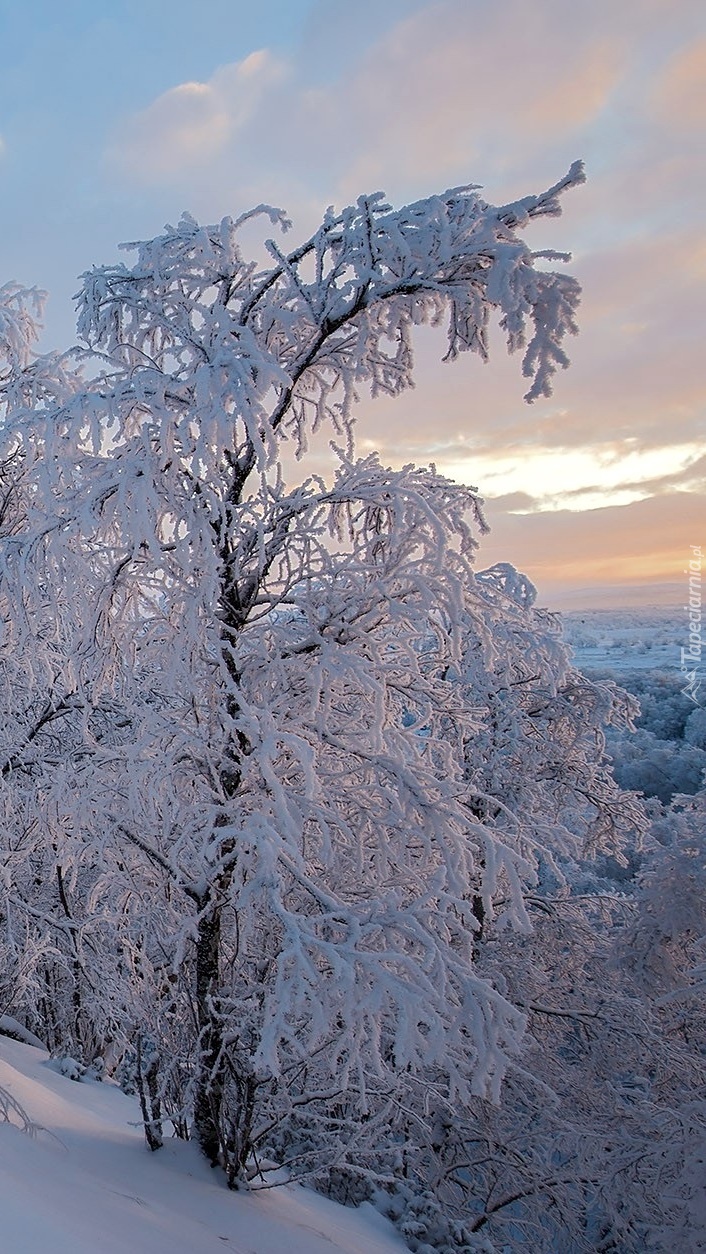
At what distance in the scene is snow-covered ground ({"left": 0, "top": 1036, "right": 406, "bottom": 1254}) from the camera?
8.89 feet

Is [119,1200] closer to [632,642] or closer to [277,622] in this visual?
[277,622]

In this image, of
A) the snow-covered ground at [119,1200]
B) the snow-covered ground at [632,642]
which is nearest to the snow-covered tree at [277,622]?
the snow-covered ground at [119,1200]

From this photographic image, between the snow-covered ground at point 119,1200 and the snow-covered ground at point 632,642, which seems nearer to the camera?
the snow-covered ground at point 119,1200

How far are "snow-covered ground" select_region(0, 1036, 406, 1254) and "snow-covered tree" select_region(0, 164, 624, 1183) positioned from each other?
11.9 inches

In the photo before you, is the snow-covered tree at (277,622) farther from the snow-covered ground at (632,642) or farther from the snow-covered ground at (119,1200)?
the snow-covered ground at (632,642)

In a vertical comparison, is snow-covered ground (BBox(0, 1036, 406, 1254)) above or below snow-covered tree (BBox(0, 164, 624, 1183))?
below

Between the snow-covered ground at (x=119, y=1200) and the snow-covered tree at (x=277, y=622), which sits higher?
the snow-covered tree at (x=277, y=622)

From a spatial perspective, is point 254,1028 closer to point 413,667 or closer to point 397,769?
point 397,769

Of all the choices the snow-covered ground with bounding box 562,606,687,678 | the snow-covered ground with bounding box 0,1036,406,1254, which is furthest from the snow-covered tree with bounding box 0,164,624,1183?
the snow-covered ground with bounding box 562,606,687,678

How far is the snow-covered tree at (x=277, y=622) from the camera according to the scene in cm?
334

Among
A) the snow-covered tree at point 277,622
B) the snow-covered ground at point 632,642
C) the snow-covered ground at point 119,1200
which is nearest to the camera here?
the snow-covered ground at point 119,1200

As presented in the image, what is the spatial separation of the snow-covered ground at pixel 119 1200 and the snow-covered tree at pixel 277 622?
11.9 inches

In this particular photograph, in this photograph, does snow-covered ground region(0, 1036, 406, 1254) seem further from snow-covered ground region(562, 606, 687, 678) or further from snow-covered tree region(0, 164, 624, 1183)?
snow-covered ground region(562, 606, 687, 678)

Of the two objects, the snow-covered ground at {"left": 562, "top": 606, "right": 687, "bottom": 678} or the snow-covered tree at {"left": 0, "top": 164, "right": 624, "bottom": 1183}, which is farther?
the snow-covered ground at {"left": 562, "top": 606, "right": 687, "bottom": 678}
